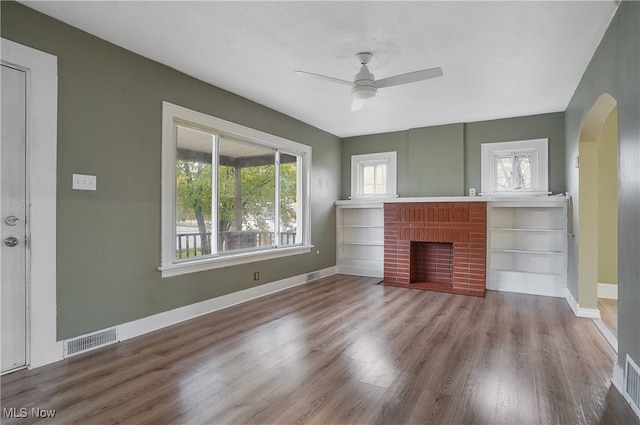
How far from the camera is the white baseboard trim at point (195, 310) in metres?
3.17

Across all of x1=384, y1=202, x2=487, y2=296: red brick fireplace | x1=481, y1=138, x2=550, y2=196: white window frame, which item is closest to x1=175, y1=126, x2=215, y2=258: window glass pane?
x1=384, y1=202, x2=487, y2=296: red brick fireplace

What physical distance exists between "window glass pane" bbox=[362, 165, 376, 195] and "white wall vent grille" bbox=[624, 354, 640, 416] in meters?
4.74

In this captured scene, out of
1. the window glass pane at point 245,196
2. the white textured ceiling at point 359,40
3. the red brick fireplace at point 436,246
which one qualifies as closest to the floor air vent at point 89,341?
the window glass pane at point 245,196

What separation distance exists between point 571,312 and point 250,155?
15.0ft

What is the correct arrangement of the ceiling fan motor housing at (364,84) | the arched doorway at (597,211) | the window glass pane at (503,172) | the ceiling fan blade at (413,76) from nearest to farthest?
the ceiling fan blade at (413,76)
the ceiling fan motor housing at (364,84)
the arched doorway at (597,211)
the window glass pane at (503,172)

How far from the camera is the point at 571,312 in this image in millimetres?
4051

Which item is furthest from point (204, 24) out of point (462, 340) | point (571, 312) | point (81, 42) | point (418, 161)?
point (571, 312)

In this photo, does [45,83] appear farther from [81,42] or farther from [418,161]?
[418,161]

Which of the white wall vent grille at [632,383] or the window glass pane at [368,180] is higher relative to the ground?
the window glass pane at [368,180]

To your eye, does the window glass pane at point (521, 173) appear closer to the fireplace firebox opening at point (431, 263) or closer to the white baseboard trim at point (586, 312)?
the fireplace firebox opening at point (431, 263)

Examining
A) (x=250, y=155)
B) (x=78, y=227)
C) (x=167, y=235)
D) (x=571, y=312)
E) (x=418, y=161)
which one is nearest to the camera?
(x=78, y=227)

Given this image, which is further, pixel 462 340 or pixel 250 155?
pixel 250 155

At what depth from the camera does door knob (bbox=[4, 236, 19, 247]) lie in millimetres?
2433

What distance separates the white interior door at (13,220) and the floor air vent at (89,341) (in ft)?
0.91
